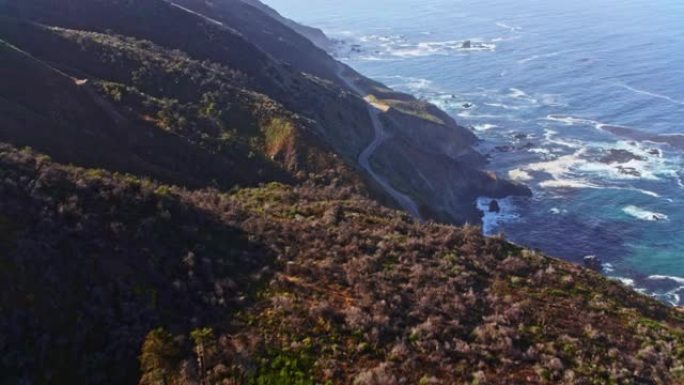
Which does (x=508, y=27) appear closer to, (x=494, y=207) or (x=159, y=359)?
(x=494, y=207)

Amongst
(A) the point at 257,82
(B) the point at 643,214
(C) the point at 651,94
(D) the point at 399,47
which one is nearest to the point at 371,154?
(A) the point at 257,82

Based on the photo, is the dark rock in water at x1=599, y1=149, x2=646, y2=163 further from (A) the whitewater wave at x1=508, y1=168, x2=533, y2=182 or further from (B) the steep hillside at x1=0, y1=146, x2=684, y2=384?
(B) the steep hillside at x1=0, y1=146, x2=684, y2=384

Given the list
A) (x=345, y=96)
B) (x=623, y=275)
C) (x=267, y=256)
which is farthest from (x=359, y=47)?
(x=267, y=256)

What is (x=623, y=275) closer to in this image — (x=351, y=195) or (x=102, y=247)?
(x=351, y=195)

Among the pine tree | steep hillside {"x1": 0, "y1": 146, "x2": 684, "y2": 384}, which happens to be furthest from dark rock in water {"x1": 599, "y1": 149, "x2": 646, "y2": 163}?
the pine tree

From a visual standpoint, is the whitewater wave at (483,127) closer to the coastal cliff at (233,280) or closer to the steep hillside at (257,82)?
the steep hillside at (257,82)
